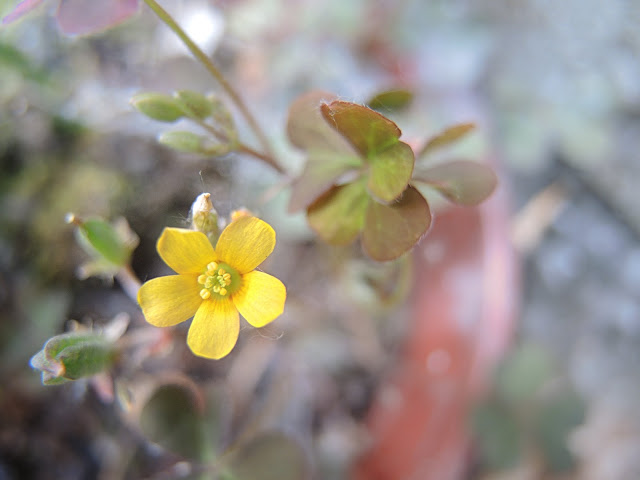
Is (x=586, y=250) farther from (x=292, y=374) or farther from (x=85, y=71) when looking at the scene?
(x=85, y=71)

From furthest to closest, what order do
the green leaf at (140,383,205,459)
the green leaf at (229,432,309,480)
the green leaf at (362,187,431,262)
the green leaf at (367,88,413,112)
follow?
1. the green leaf at (229,432,309,480)
2. the green leaf at (140,383,205,459)
3. the green leaf at (367,88,413,112)
4. the green leaf at (362,187,431,262)

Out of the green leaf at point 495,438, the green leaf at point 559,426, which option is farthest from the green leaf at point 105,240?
the green leaf at point 559,426

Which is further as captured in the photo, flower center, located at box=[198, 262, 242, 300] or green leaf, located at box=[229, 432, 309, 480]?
green leaf, located at box=[229, 432, 309, 480]

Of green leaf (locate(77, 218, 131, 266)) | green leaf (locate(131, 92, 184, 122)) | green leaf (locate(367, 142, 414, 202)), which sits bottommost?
green leaf (locate(367, 142, 414, 202))

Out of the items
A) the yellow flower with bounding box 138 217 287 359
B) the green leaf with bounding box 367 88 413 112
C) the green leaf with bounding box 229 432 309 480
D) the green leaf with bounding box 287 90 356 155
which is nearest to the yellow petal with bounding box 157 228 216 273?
the yellow flower with bounding box 138 217 287 359

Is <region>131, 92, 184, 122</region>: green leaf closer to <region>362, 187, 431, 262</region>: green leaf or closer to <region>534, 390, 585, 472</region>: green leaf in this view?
<region>362, 187, 431, 262</region>: green leaf

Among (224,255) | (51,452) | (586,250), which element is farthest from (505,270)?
(51,452)

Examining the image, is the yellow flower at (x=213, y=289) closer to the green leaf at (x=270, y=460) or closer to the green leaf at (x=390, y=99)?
the green leaf at (x=390, y=99)
